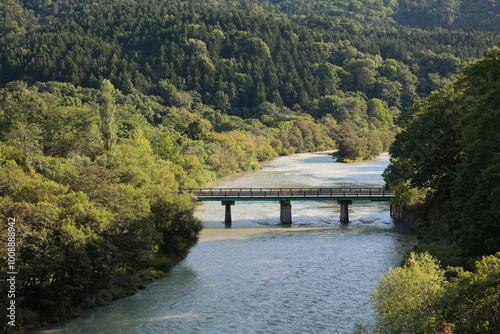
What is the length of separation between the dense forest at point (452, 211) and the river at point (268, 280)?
4.35 meters

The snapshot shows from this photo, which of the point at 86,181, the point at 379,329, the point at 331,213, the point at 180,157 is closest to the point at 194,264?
the point at 86,181

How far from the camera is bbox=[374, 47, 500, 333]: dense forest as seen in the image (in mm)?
21047

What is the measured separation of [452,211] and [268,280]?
14810mm

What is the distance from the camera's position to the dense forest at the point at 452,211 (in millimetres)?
21047

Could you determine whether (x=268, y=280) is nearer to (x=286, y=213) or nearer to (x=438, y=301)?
(x=438, y=301)

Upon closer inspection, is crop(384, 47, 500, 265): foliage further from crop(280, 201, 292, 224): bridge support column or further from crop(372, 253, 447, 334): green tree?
crop(280, 201, 292, 224): bridge support column

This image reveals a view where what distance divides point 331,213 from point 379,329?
46996 millimetres

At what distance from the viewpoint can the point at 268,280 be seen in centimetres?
4178

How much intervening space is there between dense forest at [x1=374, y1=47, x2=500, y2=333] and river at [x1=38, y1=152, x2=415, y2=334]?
435cm

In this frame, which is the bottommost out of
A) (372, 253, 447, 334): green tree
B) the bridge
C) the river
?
the river

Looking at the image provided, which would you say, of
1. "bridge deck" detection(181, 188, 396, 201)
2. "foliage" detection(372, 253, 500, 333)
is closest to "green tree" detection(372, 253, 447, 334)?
"foliage" detection(372, 253, 500, 333)

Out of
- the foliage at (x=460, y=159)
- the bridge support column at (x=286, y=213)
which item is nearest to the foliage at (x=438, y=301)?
the foliage at (x=460, y=159)

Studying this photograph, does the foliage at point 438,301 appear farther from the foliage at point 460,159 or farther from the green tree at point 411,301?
the foliage at point 460,159

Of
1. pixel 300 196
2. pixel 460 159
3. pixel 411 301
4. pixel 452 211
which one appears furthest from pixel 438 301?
pixel 300 196
